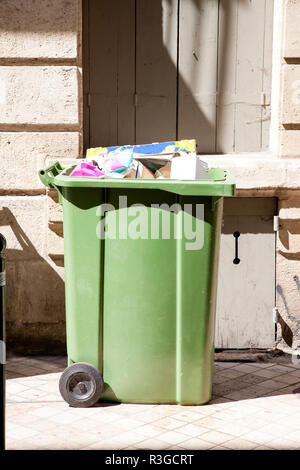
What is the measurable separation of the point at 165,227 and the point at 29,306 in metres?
1.70

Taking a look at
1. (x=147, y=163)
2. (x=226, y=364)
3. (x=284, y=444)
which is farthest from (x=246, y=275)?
(x=284, y=444)

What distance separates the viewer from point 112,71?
6.29 meters

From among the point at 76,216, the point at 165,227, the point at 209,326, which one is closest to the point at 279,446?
the point at 209,326

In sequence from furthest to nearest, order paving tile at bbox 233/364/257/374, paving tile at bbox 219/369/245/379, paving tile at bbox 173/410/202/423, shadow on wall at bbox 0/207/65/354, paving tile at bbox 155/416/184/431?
shadow on wall at bbox 0/207/65/354
paving tile at bbox 233/364/257/374
paving tile at bbox 219/369/245/379
paving tile at bbox 173/410/202/423
paving tile at bbox 155/416/184/431

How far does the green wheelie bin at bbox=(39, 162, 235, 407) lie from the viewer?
16.3 feet

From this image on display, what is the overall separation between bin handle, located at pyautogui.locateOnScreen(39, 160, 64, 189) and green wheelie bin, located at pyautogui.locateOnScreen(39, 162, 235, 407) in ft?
0.40

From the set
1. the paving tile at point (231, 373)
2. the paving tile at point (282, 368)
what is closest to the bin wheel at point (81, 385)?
the paving tile at point (231, 373)

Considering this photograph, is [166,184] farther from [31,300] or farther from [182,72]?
[31,300]

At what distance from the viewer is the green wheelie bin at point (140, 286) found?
4.96m

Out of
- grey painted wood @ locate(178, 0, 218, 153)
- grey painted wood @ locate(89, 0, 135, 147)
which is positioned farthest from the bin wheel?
grey painted wood @ locate(178, 0, 218, 153)

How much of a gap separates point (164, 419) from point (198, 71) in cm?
268

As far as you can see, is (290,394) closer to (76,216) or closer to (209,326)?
(209,326)

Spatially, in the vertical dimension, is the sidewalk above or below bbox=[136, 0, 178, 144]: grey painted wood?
below

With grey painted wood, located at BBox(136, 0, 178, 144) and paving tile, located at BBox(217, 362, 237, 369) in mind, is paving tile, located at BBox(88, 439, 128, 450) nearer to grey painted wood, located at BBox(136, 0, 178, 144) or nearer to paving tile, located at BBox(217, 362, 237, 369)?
paving tile, located at BBox(217, 362, 237, 369)
